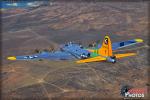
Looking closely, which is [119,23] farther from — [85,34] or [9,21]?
[9,21]

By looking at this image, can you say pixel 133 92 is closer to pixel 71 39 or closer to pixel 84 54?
pixel 84 54

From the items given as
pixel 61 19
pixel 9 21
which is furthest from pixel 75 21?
pixel 9 21

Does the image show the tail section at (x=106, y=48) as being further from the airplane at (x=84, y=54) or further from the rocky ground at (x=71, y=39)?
the rocky ground at (x=71, y=39)

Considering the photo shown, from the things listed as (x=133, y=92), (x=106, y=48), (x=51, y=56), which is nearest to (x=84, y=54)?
(x=106, y=48)

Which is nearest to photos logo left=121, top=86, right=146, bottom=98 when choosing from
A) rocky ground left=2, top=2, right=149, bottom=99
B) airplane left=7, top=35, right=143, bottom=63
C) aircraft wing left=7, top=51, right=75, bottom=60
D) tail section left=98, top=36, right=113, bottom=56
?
rocky ground left=2, top=2, right=149, bottom=99

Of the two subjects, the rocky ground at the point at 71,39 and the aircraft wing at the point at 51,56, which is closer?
the rocky ground at the point at 71,39

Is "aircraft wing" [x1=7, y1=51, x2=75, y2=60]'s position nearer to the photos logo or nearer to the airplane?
the airplane

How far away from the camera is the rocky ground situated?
5191 cm

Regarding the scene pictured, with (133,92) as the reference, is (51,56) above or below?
above

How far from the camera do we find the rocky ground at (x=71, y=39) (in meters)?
51.9

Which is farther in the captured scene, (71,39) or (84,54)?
(71,39)

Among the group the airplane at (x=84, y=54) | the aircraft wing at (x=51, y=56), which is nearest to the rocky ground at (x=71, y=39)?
the aircraft wing at (x=51, y=56)

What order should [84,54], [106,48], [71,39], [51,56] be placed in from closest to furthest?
1. [106,48]
2. [84,54]
3. [51,56]
4. [71,39]

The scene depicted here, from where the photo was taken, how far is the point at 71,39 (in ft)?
252
